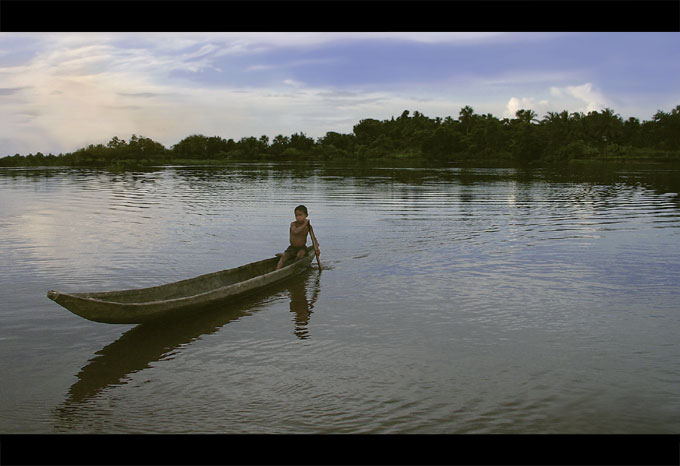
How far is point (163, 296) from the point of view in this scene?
9656 millimetres

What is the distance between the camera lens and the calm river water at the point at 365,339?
246 inches

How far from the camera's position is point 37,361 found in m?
7.75

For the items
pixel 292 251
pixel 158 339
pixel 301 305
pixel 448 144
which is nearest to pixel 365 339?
pixel 301 305

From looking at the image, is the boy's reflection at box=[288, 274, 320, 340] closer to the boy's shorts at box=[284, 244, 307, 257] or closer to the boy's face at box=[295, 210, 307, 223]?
the boy's shorts at box=[284, 244, 307, 257]

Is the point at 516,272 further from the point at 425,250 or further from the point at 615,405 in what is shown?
the point at 615,405

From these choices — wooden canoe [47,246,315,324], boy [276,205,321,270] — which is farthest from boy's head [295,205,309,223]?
wooden canoe [47,246,315,324]

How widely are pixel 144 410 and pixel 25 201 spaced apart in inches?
1060

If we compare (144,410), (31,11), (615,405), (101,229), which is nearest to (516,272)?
(615,405)

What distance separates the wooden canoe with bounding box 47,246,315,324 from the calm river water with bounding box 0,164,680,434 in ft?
1.20

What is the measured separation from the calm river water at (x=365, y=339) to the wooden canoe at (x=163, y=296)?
36 centimetres

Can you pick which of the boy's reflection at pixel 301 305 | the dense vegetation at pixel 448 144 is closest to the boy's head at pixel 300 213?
the boy's reflection at pixel 301 305

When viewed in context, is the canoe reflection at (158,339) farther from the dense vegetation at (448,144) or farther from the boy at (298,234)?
the dense vegetation at (448,144)

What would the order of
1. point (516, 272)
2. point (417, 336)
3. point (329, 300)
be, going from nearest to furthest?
point (417, 336) → point (329, 300) → point (516, 272)

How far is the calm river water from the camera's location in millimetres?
6238
